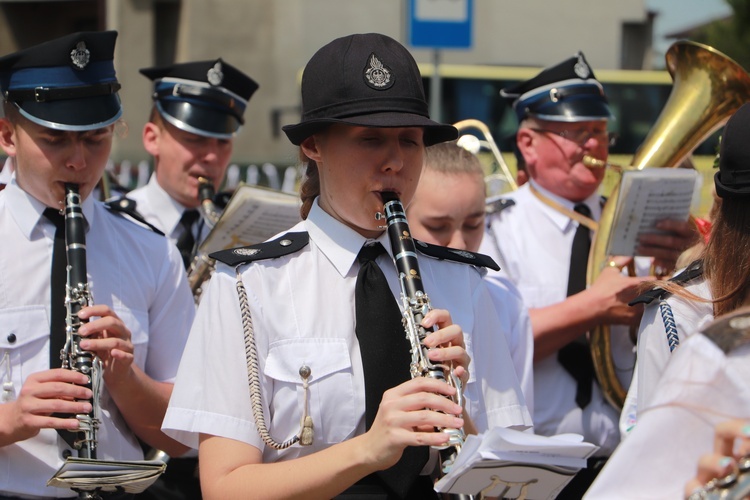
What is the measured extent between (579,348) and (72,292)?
222 cm

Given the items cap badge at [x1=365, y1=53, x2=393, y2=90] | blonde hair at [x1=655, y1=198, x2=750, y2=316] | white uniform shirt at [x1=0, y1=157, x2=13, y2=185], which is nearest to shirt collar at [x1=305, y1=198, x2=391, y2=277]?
cap badge at [x1=365, y1=53, x2=393, y2=90]

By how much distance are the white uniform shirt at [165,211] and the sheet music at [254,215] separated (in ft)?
2.26

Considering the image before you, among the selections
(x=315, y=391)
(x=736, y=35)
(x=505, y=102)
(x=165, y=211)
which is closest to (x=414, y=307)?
(x=315, y=391)

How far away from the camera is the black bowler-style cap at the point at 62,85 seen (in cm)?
342

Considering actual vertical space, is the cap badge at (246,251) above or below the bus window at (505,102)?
above

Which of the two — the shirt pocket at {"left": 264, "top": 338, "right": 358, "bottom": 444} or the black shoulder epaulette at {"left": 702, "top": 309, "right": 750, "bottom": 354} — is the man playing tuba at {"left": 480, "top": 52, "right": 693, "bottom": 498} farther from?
the black shoulder epaulette at {"left": 702, "top": 309, "right": 750, "bottom": 354}

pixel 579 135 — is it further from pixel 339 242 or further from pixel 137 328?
pixel 339 242

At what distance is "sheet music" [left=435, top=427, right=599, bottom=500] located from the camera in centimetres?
211

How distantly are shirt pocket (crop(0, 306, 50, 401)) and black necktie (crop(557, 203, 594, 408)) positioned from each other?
217 centimetres

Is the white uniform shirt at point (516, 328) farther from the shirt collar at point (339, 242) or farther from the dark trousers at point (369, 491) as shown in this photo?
the dark trousers at point (369, 491)

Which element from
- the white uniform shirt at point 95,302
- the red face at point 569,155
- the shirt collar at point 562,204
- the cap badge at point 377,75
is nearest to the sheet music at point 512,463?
the cap badge at point 377,75

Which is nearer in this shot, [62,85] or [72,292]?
[72,292]

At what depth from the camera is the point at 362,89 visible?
2.65 meters

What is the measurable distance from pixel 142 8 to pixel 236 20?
1.79 metres
